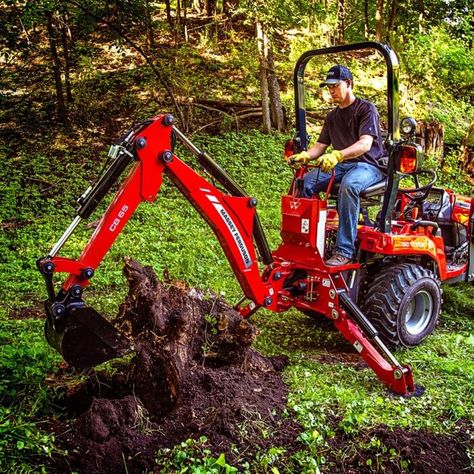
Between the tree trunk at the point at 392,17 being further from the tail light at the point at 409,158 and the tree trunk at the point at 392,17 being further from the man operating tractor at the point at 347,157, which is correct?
the tail light at the point at 409,158

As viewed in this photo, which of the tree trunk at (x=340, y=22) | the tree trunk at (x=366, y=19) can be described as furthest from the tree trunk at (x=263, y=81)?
the tree trunk at (x=366, y=19)

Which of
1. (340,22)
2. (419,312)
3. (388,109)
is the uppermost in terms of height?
(388,109)

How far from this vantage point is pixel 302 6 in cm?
1170

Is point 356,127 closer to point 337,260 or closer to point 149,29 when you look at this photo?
point 337,260

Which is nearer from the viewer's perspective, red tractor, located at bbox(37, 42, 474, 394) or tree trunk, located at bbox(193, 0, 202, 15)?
red tractor, located at bbox(37, 42, 474, 394)

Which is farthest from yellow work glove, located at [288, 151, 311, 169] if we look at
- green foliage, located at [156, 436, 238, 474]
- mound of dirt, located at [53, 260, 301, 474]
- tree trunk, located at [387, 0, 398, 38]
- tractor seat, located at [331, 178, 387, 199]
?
tree trunk, located at [387, 0, 398, 38]

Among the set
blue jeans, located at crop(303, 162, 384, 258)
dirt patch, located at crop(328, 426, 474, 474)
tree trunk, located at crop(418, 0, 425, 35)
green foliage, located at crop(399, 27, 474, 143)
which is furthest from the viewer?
tree trunk, located at crop(418, 0, 425, 35)

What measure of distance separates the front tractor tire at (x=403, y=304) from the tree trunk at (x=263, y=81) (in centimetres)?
735

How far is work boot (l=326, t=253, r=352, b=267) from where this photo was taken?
5219 mm

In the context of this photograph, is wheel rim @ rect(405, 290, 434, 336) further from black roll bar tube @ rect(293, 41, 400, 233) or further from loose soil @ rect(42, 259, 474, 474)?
loose soil @ rect(42, 259, 474, 474)

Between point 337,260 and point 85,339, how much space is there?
2.41m

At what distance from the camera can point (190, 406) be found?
382cm

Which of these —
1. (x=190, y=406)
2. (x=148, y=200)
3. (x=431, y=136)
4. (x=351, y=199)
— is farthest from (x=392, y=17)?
(x=190, y=406)

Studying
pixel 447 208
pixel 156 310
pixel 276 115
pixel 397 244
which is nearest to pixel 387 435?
pixel 156 310
